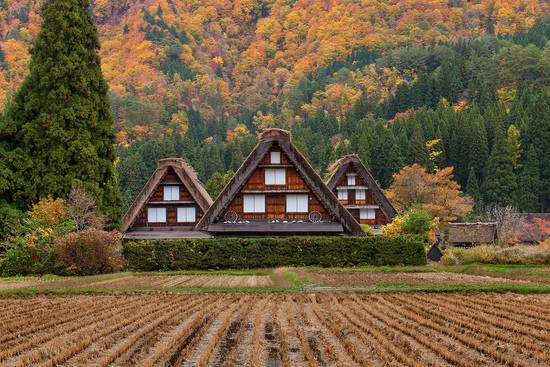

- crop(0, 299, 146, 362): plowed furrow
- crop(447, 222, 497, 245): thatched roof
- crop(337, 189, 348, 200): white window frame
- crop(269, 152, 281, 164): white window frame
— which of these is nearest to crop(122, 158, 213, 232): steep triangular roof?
crop(269, 152, 281, 164): white window frame

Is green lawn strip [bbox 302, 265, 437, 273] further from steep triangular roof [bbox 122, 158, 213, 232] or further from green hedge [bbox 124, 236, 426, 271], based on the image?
steep triangular roof [bbox 122, 158, 213, 232]

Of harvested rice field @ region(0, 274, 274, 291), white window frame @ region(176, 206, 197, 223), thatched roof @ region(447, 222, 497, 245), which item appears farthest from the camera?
thatched roof @ region(447, 222, 497, 245)

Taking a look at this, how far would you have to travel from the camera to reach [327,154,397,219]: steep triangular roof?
187 ft

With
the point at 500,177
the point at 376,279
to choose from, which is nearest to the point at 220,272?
the point at 376,279

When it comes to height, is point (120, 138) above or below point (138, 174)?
above

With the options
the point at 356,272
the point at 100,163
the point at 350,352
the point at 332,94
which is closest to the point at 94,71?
the point at 100,163

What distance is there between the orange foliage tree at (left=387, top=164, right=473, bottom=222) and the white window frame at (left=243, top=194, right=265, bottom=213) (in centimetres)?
2892

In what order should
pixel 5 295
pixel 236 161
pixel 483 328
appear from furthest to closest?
pixel 236 161 → pixel 5 295 → pixel 483 328

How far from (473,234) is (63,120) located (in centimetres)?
3891

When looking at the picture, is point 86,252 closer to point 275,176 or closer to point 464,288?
point 275,176

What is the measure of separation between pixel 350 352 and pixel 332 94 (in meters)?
134

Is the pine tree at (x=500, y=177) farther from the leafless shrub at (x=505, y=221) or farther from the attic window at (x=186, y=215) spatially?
the attic window at (x=186, y=215)

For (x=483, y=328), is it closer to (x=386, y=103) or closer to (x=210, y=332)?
(x=210, y=332)

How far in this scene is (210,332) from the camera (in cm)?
1327
